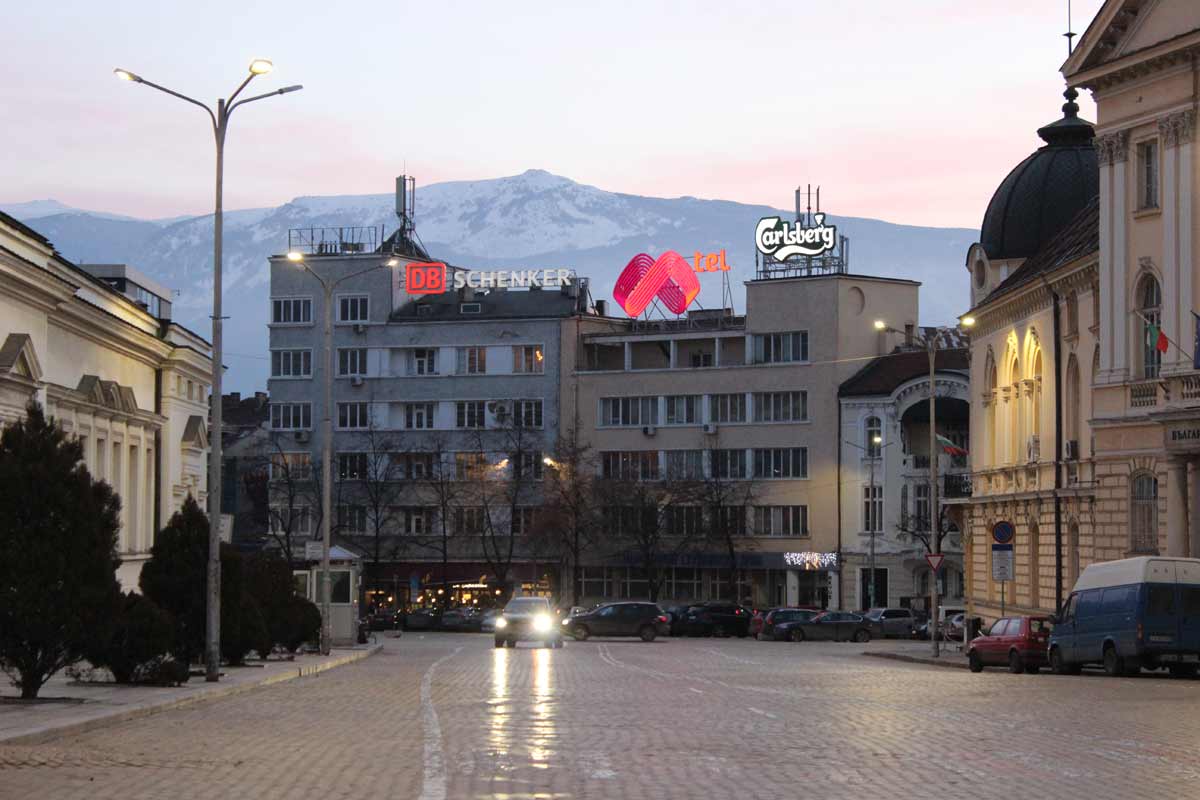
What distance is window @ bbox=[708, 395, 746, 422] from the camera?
352 feet

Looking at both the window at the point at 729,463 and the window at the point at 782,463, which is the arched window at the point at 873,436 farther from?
the window at the point at 729,463

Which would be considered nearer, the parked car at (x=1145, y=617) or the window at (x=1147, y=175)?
the parked car at (x=1145, y=617)

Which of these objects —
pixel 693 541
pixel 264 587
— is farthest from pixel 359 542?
pixel 264 587

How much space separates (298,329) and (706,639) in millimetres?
43122

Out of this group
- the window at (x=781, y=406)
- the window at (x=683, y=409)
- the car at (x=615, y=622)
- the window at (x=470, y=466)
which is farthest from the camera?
the window at (x=470, y=466)

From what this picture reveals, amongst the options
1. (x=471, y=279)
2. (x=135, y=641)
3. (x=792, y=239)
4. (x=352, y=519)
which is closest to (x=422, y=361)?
(x=471, y=279)

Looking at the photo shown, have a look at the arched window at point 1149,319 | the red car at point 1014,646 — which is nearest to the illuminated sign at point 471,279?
the arched window at point 1149,319

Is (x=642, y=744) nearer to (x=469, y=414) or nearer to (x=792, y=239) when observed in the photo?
(x=792, y=239)

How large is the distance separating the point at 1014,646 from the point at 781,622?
120 feet

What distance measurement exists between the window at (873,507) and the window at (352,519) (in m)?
29.6

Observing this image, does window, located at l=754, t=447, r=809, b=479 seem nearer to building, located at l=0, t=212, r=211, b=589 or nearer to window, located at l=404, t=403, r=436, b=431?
window, located at l=404, t=403, r=436, b=431

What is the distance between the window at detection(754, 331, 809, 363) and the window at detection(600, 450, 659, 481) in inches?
326

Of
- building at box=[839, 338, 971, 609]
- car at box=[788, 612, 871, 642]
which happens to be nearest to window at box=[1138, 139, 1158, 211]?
car at box=[788, 612, 871, 642]

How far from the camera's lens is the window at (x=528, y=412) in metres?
113
